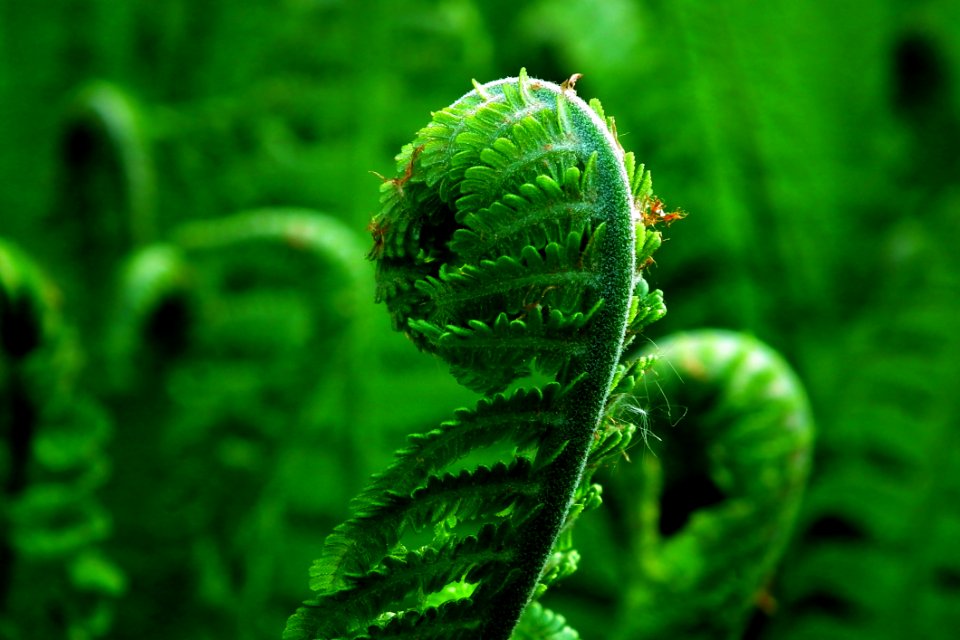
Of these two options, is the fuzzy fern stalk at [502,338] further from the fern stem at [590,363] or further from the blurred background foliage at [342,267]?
the blurred background foliage at [342,267]

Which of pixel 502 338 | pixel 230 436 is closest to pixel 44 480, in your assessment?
pixel 230 436

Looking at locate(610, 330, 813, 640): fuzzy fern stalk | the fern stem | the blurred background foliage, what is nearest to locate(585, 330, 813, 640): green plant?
locate(610, 330, 813, 640): fuzzy fern stalk

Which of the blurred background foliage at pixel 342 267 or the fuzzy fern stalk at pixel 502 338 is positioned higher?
the blurred background foliage at pixel 342 267

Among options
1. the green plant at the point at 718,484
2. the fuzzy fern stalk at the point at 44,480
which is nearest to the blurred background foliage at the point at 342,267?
the fuzzy fern stalk at the point at 44,480

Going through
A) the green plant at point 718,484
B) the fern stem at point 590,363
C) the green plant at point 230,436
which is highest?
the green plant at point 230,436

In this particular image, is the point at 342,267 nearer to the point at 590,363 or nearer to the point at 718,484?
the point at 718,484

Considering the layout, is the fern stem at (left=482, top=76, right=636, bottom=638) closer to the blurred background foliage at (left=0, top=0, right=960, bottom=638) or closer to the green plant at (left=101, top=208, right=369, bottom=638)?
the blurred background foliage at (left=0, top=0, right=960, bottom=638)

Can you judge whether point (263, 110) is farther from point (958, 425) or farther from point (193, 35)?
point (958, 425)
